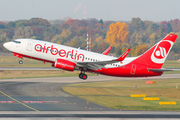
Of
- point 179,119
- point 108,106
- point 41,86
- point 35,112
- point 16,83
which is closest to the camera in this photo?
point 179,119

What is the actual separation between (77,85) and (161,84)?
21.2m

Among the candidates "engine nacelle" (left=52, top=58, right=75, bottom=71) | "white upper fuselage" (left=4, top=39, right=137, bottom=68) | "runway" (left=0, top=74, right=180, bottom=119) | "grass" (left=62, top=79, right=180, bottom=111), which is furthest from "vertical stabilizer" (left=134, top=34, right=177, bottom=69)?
"runway" (left=0, top=74, right=180, bottom=119)

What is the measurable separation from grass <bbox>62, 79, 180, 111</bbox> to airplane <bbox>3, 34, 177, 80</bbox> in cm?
522

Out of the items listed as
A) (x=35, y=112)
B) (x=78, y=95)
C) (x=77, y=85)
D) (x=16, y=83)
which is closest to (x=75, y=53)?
(x=78, y=95)

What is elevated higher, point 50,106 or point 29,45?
point 29,45

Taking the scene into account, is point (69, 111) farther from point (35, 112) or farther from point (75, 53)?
point (75, 53)

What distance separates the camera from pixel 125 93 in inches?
2491

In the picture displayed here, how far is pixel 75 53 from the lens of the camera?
176ft

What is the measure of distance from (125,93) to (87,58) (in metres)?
14.1

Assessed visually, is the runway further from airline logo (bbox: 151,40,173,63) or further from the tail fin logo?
the tail fin logo

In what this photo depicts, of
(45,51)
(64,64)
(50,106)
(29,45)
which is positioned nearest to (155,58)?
(64,64)

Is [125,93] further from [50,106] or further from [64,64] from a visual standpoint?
[50,106]

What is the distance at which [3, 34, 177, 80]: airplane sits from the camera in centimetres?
5241

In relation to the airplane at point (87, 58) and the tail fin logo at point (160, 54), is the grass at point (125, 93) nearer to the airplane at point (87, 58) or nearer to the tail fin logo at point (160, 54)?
the airplane at point (87, 58)
